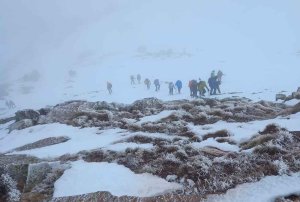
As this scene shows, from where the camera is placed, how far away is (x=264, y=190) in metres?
7.64

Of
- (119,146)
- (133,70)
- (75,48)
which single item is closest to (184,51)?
(133,70)

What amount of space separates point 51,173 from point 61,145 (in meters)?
4.42

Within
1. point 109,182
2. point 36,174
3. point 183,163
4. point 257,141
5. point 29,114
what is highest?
point 29,114

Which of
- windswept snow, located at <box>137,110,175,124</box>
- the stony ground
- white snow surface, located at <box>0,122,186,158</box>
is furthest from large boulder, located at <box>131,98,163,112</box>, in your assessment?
→ the stony ground

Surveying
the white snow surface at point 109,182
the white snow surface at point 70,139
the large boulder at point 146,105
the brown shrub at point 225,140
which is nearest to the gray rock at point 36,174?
the white snow surface at point 109,182

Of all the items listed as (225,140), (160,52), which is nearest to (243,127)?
(225,140)

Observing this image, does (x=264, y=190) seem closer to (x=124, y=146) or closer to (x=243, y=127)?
(x=243, y=127)

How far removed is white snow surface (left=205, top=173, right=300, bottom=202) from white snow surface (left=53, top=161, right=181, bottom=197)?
1.32 metres

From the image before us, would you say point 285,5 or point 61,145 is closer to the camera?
point 61,145

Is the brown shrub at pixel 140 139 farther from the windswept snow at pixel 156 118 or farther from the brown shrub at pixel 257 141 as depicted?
the brown shrub at pixel 257 141

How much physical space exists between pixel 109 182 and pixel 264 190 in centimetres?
417

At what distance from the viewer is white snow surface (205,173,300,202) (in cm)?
735

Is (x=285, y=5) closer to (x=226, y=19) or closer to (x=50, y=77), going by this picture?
(x=226, y=19)

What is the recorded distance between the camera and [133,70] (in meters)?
71.7
